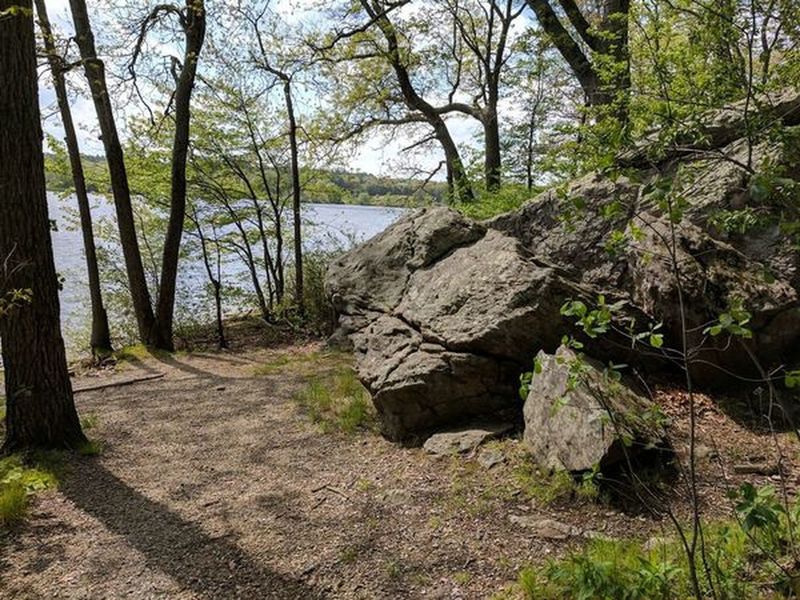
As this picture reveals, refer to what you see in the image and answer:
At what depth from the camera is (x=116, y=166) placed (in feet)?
29.5

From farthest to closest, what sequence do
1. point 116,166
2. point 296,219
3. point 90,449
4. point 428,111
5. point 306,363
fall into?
point 428,111, point 296,219, point 116,166, point 306,363, point 90,449

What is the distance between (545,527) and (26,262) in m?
4.22

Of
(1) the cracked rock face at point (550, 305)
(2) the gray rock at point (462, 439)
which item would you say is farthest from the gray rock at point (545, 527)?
(1) the cracked rock face at point (550, 305)

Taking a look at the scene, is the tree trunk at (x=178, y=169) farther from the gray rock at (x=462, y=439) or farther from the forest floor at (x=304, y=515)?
the gray rock at (x=462, y=439)

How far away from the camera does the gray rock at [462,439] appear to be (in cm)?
414

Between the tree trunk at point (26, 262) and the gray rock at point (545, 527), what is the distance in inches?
150

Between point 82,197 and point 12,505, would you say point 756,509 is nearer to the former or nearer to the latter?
point 12,505

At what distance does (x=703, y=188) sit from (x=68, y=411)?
240 inches

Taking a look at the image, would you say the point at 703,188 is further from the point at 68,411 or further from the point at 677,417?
the point at 68,411

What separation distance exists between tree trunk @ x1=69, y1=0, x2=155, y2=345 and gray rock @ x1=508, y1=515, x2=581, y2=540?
829cm

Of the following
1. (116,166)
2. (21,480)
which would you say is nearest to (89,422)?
(21,480)

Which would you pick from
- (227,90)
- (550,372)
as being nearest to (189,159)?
(227,90)

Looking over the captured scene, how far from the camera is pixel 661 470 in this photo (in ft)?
11.1

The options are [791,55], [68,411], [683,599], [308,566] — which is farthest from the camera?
[791,55]
